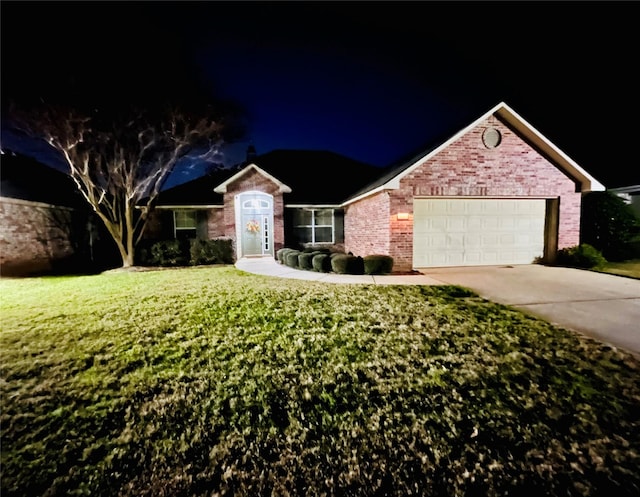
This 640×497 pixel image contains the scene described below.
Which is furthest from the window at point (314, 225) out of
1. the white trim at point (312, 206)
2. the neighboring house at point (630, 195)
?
the neighboring house at point (630, 195)

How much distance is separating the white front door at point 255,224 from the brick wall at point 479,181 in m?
6.36

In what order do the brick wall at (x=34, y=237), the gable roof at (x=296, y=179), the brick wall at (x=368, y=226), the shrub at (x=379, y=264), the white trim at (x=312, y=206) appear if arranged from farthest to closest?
the white trim at (x=312, y=206) < the gable roof at (x=296, y=179) < the brick wall at (x=34, y=237) < the brick wall at (x=368, y=226) < the shrub at (x=379, y=264)

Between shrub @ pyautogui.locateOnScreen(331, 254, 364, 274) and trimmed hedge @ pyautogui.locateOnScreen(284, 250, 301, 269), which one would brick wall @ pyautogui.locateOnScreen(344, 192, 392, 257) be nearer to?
shrub @ pyautogui.locateOnScreen(331, 254, 364, 274)

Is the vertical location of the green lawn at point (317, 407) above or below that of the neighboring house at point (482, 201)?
below

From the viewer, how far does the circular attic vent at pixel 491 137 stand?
10.3 m

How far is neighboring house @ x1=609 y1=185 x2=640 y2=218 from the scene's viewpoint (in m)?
13.2

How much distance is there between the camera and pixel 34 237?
12.3m

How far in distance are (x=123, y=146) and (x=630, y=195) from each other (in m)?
23.3

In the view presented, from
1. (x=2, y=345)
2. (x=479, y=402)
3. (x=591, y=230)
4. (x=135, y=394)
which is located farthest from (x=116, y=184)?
(x=591, y=230)

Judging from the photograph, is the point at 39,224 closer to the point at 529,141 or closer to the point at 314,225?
the point at 314,225

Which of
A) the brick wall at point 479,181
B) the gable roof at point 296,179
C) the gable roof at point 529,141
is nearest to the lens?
the gable roof at point 529,141

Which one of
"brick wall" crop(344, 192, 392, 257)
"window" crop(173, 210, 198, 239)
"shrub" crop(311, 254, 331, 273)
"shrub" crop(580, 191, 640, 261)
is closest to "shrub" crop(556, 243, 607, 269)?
"shrub" crop(580, 191, 640, 261)

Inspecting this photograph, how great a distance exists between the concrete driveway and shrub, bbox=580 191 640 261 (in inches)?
138

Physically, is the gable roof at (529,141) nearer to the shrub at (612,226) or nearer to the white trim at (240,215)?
the shrub at (612,226)
